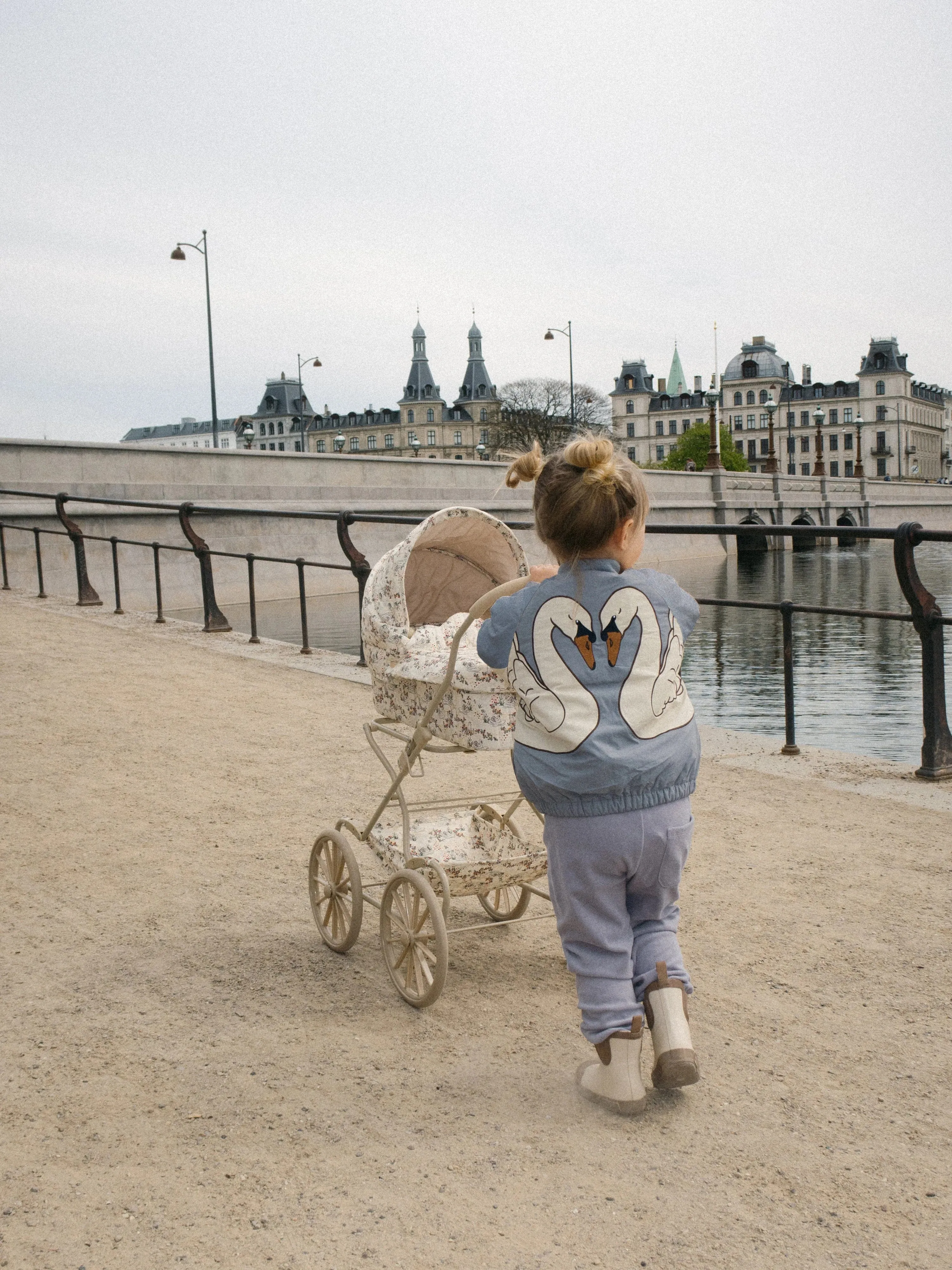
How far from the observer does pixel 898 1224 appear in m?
2.04

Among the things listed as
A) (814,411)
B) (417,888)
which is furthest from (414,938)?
(814,411)

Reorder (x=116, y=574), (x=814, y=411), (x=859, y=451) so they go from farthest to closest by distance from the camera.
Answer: (x=814, y=411) < (x=859, y=451) < (x=116, y=574)

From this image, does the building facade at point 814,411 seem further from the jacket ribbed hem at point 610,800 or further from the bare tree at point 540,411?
the jacket ribbed hem at point 610,800

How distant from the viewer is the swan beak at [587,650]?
2.52m

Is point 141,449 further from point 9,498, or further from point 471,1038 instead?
point 471,1038

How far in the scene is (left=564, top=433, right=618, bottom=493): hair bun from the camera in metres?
2.42

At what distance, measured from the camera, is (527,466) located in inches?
104

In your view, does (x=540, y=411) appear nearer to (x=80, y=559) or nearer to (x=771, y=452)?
(x=771, y=452)

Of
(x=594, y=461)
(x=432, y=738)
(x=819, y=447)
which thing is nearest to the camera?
(x=594, y=461)

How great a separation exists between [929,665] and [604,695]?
313 centimetres

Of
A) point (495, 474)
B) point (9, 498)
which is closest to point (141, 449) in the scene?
point (9, 498)

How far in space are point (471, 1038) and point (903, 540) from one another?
3.13m

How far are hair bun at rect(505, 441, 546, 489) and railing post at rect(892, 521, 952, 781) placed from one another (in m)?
2.84

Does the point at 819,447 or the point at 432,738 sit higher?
the point at 819,447
